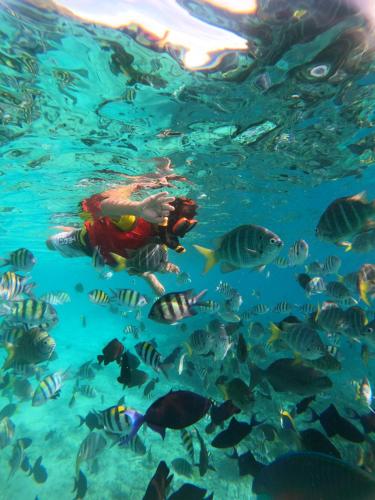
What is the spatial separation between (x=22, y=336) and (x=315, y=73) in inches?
397

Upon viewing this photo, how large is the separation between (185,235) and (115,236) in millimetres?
3266

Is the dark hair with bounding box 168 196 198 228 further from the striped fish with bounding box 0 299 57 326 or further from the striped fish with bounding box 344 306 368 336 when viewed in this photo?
the striped fish with bounding box 344 306 368 336

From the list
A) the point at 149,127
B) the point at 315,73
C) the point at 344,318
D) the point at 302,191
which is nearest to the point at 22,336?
the point at 344,318

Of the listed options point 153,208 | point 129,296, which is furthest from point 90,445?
point 153,208

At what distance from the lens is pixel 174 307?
4.93 metres

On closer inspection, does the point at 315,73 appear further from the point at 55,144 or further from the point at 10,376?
the point at 10,376

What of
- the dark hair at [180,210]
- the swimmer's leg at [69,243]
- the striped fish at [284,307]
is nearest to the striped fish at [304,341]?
the dark hair at [180,210]

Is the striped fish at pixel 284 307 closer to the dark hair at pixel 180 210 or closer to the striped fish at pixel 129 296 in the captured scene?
the striped fish at pixel 129 296

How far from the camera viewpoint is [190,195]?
1920 cm

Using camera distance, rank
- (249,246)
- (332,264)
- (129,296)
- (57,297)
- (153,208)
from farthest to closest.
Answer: (57,297)
(332,264)
(129,296)
(153,208)
(249,246)

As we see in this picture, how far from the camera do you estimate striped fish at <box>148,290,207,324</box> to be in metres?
4.93

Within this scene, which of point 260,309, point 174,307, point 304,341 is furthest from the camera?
point 260,309

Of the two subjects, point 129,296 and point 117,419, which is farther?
point 129,296

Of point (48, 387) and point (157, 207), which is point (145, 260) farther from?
point (48, 387)
